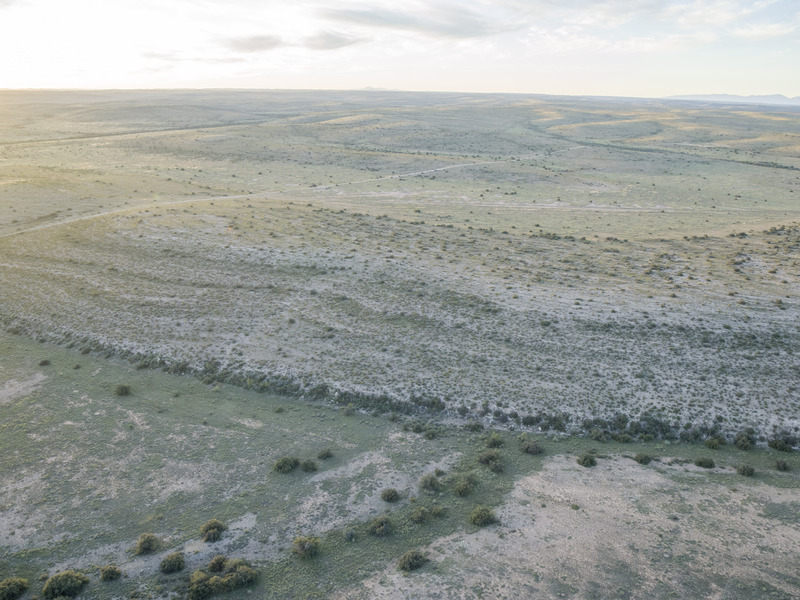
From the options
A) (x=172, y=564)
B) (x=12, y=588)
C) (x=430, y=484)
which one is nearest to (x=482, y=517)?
(x=430, y=484)

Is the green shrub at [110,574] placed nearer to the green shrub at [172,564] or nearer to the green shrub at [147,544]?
the green shrub at [147,544]

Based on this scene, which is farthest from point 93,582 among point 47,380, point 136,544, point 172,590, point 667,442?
point 667,442

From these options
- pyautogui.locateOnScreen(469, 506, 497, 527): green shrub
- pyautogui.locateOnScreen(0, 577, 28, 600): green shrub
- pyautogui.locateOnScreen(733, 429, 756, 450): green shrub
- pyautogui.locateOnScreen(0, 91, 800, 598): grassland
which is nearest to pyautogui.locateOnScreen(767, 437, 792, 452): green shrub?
pyautogui.locateOnScreen(0, 91, 800, 598): grassland

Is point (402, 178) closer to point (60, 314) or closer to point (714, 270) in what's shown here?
point (714, 270)

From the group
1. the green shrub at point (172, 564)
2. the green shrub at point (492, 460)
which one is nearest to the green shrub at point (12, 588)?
the green shrub at point (172, 564)

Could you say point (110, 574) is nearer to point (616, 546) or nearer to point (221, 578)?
point (221, 578)

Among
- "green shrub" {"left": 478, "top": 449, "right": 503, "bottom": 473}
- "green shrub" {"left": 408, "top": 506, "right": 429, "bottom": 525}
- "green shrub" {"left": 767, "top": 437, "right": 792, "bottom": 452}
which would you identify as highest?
"green shrub" {"left": 767, "top": 437, "right": 792, "bottom": 452}

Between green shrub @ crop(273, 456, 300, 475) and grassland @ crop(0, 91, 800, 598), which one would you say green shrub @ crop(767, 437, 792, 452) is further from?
green shrub @ crop(273, 456, 300, 475)
